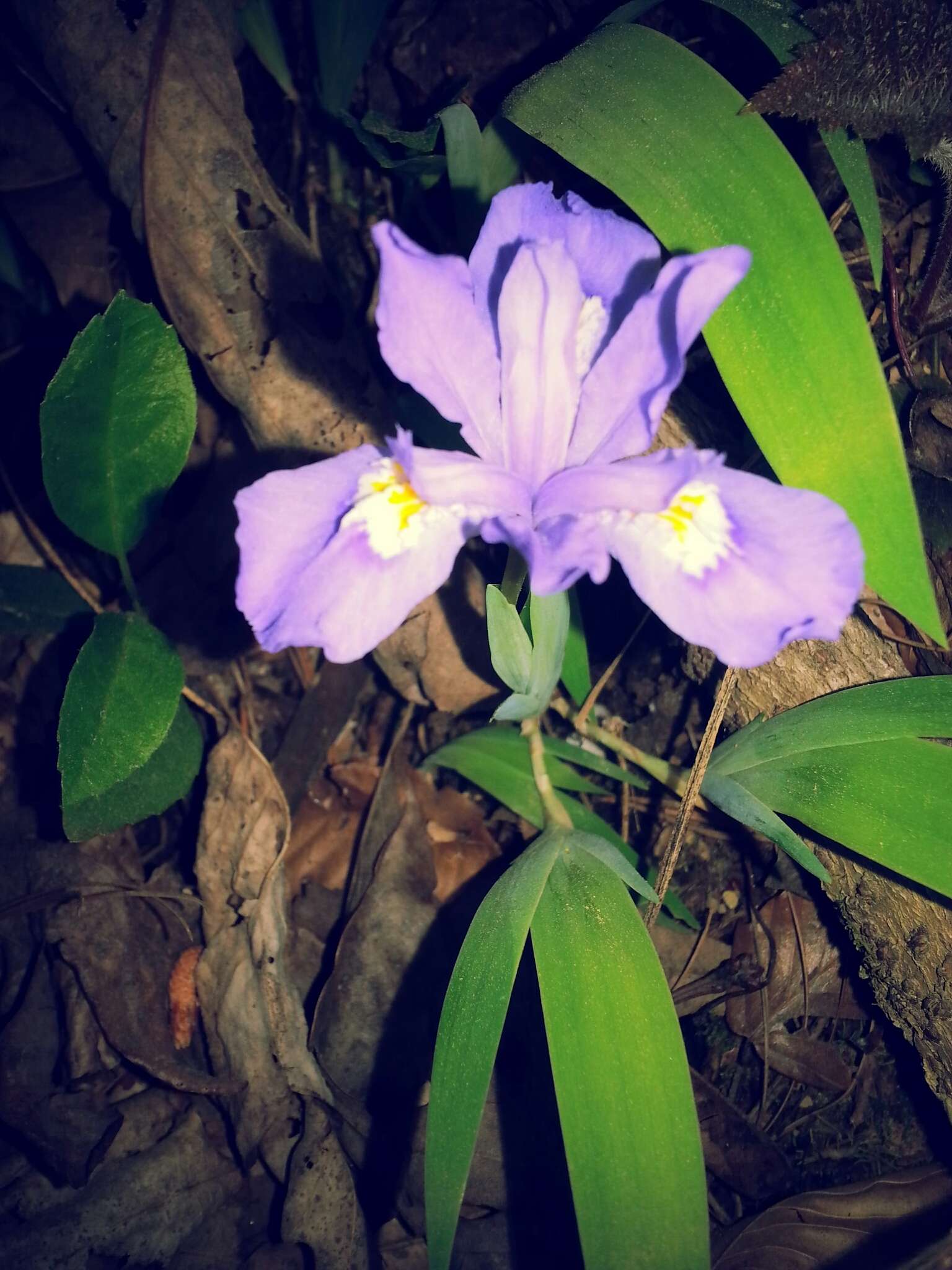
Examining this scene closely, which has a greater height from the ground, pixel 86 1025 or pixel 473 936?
pixel 473 936

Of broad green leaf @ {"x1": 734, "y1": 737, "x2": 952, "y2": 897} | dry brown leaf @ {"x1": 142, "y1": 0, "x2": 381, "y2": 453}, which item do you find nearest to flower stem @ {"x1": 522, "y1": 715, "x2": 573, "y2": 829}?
broad green leaf @ {"x1": 734, "y1": 737, "x2": 952, "y2": 897}

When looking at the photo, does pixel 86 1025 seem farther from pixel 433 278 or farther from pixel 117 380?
pixel 433 278

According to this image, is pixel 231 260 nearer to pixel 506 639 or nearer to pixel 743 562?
pixel 506 639

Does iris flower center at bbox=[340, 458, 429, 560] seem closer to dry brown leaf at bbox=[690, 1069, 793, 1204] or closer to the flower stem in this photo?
the flower stem

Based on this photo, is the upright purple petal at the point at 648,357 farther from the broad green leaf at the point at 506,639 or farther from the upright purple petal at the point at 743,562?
the broad green leaf at the point at 506,639

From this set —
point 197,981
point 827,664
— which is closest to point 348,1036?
point 197,981

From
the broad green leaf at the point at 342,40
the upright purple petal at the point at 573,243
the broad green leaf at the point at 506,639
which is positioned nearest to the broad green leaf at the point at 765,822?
the broad green leaf at the point at 506,639
